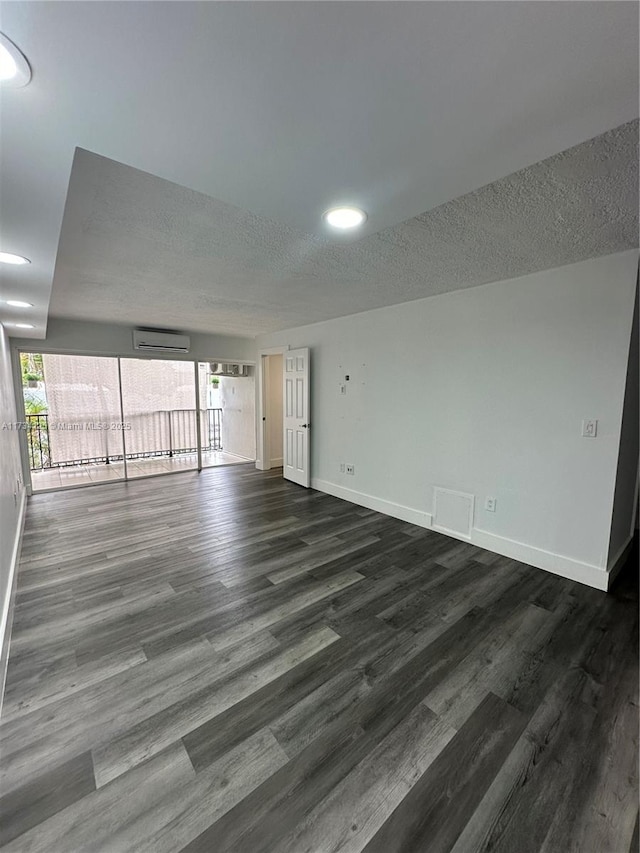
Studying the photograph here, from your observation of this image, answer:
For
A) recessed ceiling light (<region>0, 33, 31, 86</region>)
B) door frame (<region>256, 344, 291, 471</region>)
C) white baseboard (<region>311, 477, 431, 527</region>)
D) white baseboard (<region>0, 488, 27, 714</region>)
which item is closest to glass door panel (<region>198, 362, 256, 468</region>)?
door frame (<region>256, 344, 291, 471</region>)

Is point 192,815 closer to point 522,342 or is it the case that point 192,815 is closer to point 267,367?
point 522,342

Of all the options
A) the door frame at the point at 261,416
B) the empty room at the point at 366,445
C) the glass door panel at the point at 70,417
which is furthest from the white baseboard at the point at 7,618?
the door frame at the point at 261,416

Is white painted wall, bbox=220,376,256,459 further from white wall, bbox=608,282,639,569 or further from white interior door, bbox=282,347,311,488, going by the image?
white wall, bbox=608,282,639,569

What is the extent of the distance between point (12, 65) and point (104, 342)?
5250 millimetres

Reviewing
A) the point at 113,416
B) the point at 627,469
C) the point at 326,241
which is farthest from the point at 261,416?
the point at 627,469

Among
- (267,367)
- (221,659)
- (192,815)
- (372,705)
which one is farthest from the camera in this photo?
(267,367)

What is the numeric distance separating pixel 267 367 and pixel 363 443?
2.79m

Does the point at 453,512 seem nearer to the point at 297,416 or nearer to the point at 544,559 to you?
the point at 544,559

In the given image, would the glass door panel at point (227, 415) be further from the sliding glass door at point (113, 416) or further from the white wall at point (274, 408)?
the white wall at point (274, 408)

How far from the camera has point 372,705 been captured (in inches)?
66.1

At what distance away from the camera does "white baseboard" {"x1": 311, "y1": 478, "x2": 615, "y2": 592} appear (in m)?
2.70

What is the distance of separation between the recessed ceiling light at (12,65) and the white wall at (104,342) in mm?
5074

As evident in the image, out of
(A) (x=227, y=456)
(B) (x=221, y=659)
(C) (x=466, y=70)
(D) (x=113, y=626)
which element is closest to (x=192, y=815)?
(B) (x=221, y=659)

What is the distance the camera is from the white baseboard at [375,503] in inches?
152
